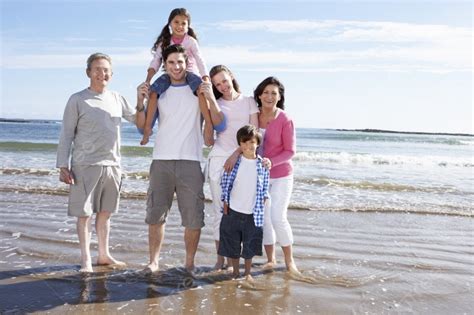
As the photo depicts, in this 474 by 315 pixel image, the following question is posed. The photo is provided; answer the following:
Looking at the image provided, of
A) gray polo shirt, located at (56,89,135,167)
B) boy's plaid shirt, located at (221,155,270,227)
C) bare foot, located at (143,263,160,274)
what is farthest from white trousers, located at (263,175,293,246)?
gray polo shirt, located at (56,89,135,167)

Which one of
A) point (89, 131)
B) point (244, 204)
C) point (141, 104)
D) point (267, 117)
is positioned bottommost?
point (244, 204)

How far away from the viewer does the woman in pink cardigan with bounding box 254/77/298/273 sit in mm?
4684

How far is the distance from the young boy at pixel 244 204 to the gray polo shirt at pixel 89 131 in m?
1.15

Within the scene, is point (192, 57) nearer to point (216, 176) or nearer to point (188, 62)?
point (188, 62)

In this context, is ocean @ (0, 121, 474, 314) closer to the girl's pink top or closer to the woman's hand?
the woman's hand

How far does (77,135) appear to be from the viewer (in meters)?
4.61

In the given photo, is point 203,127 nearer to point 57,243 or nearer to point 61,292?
point 61,292

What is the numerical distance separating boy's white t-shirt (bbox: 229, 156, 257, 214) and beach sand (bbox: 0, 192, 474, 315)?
2.19 ft

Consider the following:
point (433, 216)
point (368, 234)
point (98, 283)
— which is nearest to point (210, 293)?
point (98, 283)

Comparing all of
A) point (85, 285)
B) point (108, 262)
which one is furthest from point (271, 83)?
point (85, 285)

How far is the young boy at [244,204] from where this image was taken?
4398mm

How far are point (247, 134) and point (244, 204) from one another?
0.63m

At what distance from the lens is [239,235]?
448 centimetres

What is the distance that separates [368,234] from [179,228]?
2.54m
